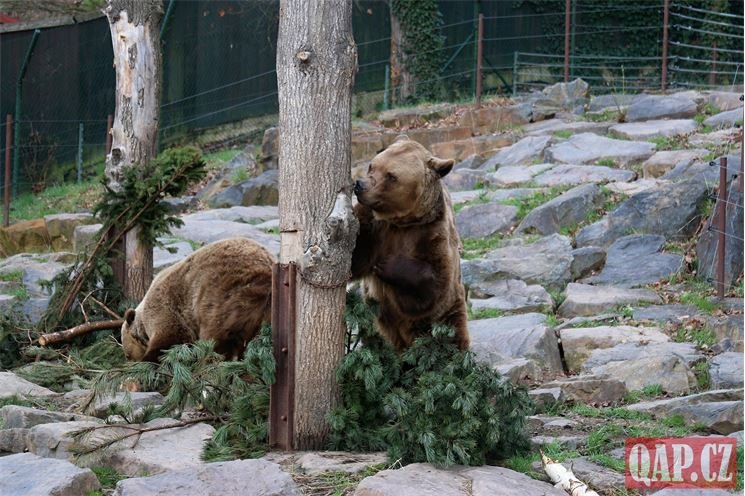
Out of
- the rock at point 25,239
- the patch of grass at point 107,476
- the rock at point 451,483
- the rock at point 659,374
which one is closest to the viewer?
the rock at point 451,483

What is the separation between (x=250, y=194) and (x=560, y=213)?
5963mm

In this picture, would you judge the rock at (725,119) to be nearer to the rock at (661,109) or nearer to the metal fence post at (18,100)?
the rock at (661,109)

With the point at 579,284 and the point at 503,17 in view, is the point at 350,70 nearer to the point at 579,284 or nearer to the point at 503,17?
the point at 579,284

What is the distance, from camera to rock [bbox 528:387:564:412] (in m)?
7.03

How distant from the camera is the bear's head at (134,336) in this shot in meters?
8.50

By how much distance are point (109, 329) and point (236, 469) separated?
4701 mm

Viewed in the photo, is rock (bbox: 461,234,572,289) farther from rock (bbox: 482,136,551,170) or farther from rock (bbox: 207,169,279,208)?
rock (bbox: 207,169,279,208)

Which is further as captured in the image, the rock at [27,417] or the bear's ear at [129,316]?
the bear's ear at [129,316]

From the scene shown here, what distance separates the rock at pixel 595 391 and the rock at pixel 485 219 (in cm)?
617

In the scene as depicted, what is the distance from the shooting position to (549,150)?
16391mm

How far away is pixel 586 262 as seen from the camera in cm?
1148

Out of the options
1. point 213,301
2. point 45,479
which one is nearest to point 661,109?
point 213,301

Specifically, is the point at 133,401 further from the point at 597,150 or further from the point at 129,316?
the point at 597,150

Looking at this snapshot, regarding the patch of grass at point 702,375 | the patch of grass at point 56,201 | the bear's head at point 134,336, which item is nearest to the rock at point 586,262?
the patch of grass at point 702,375
